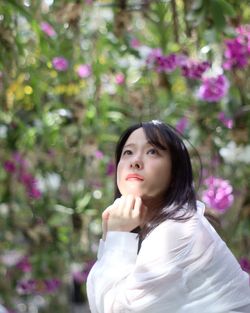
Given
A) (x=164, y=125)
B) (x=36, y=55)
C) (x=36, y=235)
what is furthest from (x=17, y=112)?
(x=164, y=125)

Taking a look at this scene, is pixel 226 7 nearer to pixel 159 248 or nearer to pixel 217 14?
pixel 217 14

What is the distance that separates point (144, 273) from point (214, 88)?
4.81ft

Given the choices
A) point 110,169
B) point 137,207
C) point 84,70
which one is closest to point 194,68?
point 110,169

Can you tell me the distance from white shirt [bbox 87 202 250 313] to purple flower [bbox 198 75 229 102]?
4.33 feet

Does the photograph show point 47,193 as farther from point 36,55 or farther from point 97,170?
point 36,55

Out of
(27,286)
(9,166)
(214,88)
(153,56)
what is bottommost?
(27,286)

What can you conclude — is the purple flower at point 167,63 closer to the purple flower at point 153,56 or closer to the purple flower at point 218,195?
the purple flower at point 153,56

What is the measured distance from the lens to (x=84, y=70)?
3342mm

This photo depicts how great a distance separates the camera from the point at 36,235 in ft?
10.8

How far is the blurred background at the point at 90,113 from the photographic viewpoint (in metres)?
2.57

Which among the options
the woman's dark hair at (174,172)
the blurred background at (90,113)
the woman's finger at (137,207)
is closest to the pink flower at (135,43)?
the blurred background at (90,113)

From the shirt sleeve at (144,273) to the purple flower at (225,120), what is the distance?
52.9 inches

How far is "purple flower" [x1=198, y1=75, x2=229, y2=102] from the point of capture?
2580 millimetres

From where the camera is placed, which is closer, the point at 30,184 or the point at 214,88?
the point at 214,88
